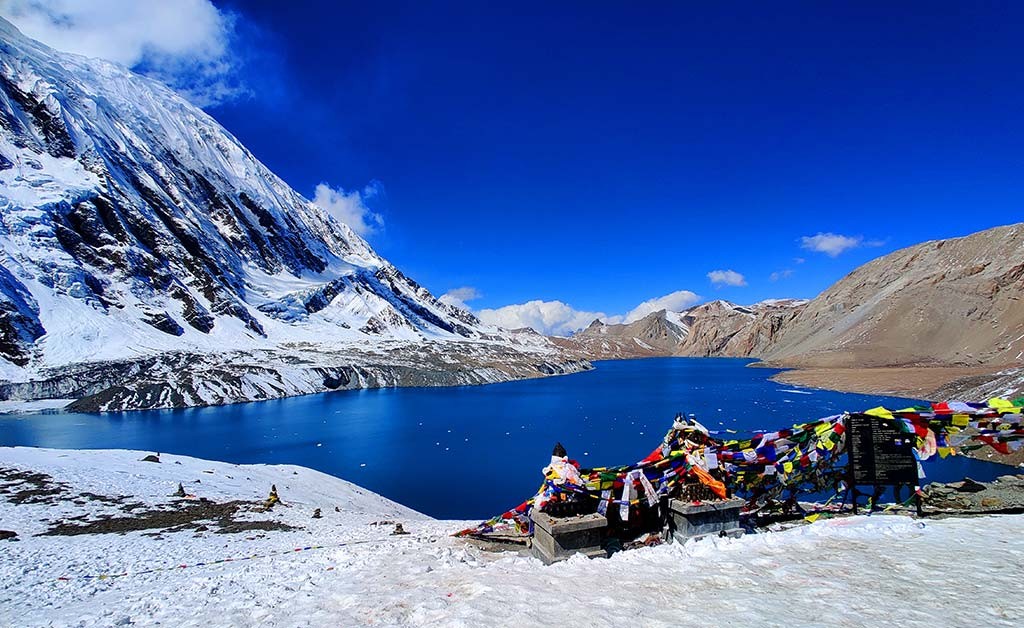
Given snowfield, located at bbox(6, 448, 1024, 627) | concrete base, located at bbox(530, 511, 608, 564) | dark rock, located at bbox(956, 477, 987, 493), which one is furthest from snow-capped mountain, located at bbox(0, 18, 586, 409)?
dark rock, located at bbox(956, 477, 987, 493)

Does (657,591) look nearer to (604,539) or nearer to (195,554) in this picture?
(604,539)

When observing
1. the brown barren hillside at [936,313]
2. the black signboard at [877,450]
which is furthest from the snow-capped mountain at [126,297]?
the black signboard at [877,450]

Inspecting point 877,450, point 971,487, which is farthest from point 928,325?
point 877,450

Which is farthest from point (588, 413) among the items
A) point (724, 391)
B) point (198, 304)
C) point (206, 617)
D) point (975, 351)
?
point (198, 304)

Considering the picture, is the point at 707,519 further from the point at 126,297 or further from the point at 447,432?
the point at 126,297

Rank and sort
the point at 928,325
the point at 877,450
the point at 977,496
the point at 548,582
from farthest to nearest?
1. the point at 928,325
2. the point at 977,496
3. the point at 877,450
4. the point at 548,582
